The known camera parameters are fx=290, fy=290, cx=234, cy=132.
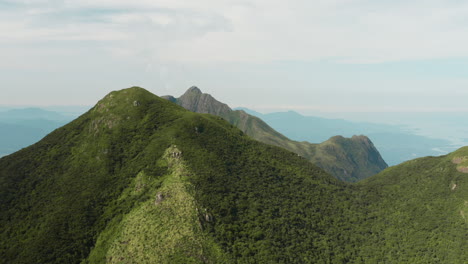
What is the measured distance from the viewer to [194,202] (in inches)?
3575

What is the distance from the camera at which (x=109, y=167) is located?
108 meters

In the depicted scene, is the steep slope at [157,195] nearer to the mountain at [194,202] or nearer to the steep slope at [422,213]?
the mountain at [194,202]

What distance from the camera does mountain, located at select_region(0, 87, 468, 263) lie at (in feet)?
277

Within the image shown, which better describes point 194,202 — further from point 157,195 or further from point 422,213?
point 422,213

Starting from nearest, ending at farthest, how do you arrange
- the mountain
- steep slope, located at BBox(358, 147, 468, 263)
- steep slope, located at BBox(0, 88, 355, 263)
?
1. steep slope, located at BBox(0, 88, 355, 263)
2. the mountain
3. steep slope, located at BBox(358, 147, 468, 263)

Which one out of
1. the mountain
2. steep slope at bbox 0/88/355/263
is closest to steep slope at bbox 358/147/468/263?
the mountain

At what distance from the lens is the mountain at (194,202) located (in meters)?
84.4

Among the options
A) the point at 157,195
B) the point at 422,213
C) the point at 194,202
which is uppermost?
the point at 157,195

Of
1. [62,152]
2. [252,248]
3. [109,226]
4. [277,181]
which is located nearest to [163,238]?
[109,226]

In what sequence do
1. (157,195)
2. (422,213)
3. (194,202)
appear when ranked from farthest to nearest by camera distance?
(422,213)
(157,195)
(194,202)

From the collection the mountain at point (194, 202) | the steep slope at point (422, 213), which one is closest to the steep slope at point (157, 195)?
the mountain at point (194, 202)

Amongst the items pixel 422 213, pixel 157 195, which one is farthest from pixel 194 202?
pixel 422 213

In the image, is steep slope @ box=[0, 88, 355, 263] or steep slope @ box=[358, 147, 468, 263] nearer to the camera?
steep slope @ box=[0, 88, 355, 263]

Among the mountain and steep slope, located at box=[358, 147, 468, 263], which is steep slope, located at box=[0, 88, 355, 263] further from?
steep slope, located at box=[358, 147, 468, 263]
